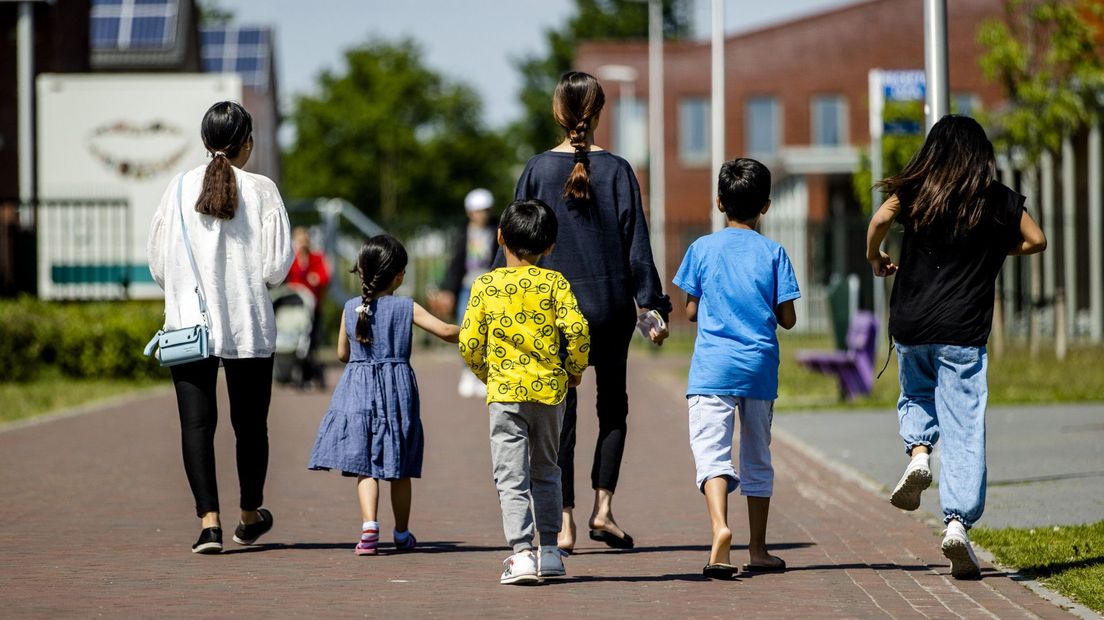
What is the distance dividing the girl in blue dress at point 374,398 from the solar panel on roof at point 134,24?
2867 centimetres

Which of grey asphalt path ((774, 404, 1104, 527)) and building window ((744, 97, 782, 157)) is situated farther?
building window ((744, 97, 782, 157))

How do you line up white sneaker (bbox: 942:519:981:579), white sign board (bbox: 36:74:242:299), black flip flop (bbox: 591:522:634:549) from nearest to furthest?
white sneaker (bbox: 942:519:981:579)
black flip flop (bbox: 591:522:634:549)
white sign board (bbox: 36:74:242:299)

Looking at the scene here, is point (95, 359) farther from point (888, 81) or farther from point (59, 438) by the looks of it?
point (888, 81)

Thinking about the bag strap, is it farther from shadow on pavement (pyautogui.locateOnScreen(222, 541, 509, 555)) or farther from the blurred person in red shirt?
the blurred person in red shirt

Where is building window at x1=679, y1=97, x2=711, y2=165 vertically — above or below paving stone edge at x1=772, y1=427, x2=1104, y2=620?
above

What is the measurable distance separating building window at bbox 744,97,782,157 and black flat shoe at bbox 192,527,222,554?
1700 inches

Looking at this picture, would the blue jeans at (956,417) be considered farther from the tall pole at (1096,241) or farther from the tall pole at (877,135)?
the tall pole at (1096,241)

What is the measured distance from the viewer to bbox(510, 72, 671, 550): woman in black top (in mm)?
6961

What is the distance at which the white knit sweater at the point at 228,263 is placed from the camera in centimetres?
720

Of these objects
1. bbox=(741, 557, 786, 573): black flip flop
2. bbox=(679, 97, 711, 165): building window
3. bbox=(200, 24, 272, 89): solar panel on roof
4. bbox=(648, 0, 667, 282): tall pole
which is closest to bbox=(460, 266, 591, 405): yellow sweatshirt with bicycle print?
bbox=(741, 557, 786, 573): black flip flop

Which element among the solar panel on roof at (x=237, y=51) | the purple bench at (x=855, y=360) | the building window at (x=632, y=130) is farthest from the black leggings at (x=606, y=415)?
the building window at (x=632, y=130)

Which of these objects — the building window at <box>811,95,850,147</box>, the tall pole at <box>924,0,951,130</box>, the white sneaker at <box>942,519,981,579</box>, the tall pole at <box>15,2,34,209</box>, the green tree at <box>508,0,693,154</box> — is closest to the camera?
the white sneaker at <box>942,519,981,579</box>

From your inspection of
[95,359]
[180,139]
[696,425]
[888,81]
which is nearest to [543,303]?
[696,425]

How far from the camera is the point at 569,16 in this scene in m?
88.5
